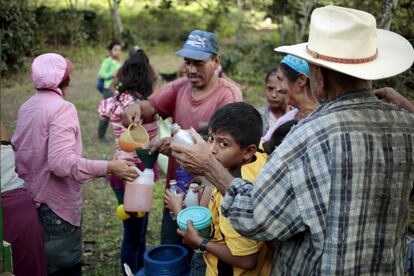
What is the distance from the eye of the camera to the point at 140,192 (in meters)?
3.08

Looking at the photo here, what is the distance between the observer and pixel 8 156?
8.66 feet

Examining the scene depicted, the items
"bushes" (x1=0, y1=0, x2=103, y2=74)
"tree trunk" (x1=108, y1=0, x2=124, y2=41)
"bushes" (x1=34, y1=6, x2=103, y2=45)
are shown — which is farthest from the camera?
"tree trunk" (x1=108, y1=0, x2=124, y2=41)

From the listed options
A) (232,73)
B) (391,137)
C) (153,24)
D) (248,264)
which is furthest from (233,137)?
(153,24)

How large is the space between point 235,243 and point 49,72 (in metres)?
1.71

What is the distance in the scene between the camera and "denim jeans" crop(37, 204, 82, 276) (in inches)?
118

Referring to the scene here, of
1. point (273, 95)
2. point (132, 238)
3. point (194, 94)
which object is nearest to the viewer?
point (194, 94)

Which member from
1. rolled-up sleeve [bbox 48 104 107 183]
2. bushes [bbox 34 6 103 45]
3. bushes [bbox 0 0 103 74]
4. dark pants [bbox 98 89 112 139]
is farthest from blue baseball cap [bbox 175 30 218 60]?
bushes [bbox 34 6 103 45]

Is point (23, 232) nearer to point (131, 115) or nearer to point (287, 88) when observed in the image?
point (131, 115)

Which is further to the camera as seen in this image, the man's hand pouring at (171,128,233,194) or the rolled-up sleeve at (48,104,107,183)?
the rolled-up sleeve at (48,104,107,183)

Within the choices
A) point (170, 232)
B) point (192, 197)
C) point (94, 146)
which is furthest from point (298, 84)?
point (94, 146)

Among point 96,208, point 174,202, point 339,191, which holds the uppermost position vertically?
point 339,191

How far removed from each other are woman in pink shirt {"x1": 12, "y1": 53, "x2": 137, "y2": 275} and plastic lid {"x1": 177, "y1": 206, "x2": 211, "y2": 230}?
73 cm

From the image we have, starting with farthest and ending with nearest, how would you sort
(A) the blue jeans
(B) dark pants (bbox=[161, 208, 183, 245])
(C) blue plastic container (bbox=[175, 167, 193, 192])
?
(A) the blue jeans, (B) dark pants (bbox=[161, 208, 183, 245]), (C) blue plastic container (bbox=[175, 167, 193, 192])

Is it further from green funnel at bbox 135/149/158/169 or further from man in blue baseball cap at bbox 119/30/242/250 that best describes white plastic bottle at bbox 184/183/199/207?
man in blue baseball cap at bbox 119/30/242/250
